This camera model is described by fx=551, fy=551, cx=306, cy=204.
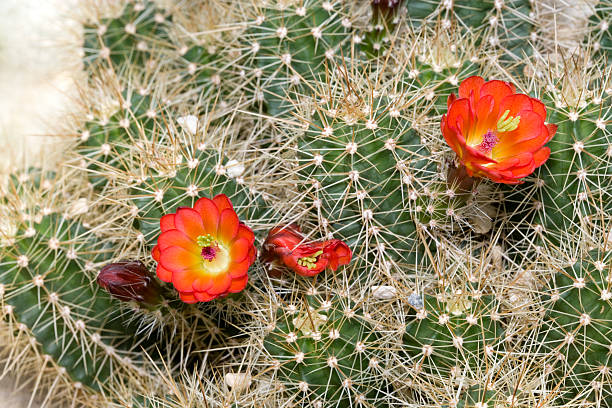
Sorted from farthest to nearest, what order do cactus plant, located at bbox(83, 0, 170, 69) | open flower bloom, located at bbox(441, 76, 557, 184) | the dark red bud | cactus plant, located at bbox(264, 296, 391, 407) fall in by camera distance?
cactus plant, located at bbox(83, 0, 170, 69), the dark red bud, cactus plant, located at bbox(264, 296, 391, 407), open flower bloom, located at bbox(441, 76, 557, 184)

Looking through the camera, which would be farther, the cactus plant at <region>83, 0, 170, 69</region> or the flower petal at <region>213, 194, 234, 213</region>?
the cactus plant at <region>83, 0, 170, 69</region>

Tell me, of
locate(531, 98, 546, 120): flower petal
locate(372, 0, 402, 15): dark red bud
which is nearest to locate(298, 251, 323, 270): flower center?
locate(531, 98, 546, 120): flower petal

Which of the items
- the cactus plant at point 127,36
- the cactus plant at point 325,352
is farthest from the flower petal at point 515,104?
the cactus plant at point 127,36

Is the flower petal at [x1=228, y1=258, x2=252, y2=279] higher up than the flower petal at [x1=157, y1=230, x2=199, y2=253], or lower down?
lower down

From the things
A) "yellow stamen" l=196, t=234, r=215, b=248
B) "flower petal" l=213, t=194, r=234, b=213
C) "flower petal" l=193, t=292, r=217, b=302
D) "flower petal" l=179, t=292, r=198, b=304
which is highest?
"flower petal" l=213, t=194, r=234, b=213

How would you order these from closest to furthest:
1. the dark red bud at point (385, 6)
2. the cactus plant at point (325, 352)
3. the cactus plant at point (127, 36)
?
the cactus plant at point (325, 352) < the dark red bud at point (385, 6) < the cactus plant at point (127, 36)

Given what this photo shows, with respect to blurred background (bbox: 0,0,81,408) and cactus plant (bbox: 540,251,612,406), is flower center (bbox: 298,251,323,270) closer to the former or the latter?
cactus plant (bbox: 540,251,612,406)

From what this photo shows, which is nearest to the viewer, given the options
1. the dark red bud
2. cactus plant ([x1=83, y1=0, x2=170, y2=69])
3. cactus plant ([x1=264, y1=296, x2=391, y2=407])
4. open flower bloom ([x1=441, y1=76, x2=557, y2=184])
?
open flower bloom ([x1=441, y1=76, x2=557, y2=184])

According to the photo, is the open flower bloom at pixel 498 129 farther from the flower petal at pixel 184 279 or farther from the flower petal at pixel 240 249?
the flower petal at pixel 184 279
